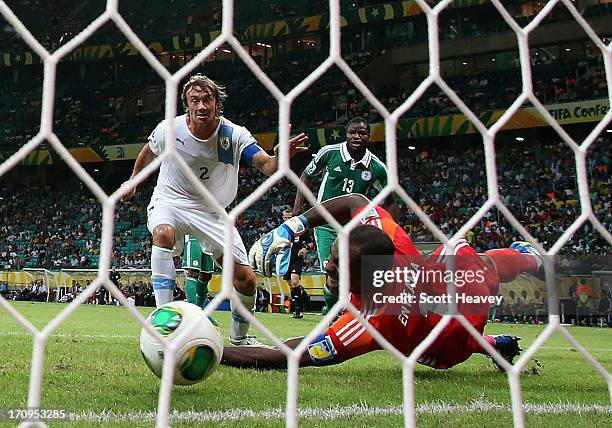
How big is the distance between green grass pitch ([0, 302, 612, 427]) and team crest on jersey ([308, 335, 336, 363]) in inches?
4.7

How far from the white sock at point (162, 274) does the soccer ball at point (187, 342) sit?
1.35 metres

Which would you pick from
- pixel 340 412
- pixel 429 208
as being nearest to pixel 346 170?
pixel 340 412

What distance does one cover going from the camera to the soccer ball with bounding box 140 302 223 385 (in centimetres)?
228

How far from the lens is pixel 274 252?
2.24m

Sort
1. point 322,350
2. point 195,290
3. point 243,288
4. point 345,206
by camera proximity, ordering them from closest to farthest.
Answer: point 322,350 → point 345,206 → point 243,288 → point 195,290

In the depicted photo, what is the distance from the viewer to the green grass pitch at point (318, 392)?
2.30m

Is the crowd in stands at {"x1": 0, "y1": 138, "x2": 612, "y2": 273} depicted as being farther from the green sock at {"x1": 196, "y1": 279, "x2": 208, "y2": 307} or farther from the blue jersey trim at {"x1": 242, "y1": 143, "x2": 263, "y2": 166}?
the blue jersey trim at {"x1": 242, "y1": 143, "x2": 263, "y2": 166}

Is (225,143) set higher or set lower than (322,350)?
higher

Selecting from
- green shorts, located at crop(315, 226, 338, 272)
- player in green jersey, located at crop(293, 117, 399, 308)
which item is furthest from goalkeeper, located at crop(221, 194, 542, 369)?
green shorts, located at crop(315, 226, 338, 272)

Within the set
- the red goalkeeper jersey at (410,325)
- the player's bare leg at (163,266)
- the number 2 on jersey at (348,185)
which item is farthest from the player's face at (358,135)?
the red goalkeeper jersey at (410,325)

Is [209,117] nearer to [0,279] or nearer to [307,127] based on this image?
[0,279]

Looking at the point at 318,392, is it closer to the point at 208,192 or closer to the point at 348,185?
the point at 208,192

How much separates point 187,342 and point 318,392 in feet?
2.40

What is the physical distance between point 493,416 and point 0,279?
16876 millimetres
